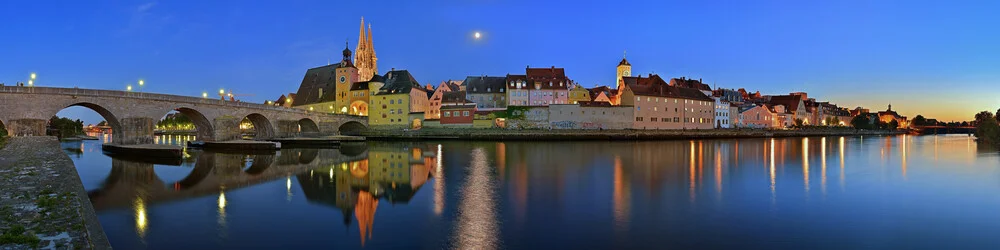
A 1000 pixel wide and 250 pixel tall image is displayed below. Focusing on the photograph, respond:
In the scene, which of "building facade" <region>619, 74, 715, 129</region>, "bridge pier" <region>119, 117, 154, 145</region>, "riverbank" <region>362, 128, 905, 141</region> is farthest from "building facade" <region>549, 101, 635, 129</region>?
"bridge pier" <region>119, 117, 154, 145</region>

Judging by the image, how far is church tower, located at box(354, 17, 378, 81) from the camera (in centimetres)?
8331

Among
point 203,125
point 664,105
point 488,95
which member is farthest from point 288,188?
point 664,105

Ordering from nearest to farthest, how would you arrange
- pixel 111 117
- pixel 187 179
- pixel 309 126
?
pixel 187 179
pixel 111 117
pixel 309 126

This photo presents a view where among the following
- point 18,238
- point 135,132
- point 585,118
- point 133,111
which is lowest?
point 18,238

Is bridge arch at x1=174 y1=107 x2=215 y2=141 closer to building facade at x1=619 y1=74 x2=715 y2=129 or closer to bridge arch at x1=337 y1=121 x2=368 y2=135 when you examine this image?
bridge arch at x1=337 y1=121 x2=368 y2=135

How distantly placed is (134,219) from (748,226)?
41.3 ft

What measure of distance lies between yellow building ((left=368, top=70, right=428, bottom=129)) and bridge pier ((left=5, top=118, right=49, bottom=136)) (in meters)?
36.3

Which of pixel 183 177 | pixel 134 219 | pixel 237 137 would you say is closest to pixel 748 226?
pixel 134 219

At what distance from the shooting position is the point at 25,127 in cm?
2745

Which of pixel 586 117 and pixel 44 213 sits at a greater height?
pixel 586 117

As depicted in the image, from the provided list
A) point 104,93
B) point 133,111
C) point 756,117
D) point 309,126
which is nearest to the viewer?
point 104,93

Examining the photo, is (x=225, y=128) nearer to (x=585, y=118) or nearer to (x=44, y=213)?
(x=44, y=213)

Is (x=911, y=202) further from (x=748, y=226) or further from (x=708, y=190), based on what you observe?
(x=748, y=226)

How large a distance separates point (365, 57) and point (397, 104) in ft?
84.6
